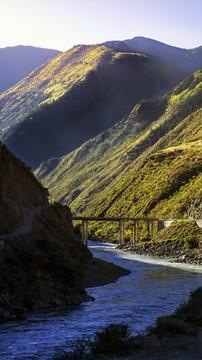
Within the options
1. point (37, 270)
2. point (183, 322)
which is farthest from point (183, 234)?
point (183, 322)

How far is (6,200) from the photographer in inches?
2125

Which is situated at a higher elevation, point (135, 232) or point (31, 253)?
point (31, 253)

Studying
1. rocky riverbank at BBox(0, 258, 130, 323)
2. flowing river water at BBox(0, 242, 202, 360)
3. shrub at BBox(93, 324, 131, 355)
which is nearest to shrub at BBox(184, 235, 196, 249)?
flowing river water at BBox(0, 242, 202, 360)

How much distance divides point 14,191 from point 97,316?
→ 24.8m

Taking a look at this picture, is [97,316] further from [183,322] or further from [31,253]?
[31,253]

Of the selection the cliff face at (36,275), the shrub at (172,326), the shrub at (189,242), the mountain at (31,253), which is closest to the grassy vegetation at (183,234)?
the shrub at (189,242)

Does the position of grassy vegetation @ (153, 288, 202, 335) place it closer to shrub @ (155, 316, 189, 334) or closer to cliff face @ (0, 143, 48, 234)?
shrub @ (155, 316, 189, 334)

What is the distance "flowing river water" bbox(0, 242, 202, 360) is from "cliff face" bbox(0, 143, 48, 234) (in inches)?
459

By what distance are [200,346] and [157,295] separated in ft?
77.5

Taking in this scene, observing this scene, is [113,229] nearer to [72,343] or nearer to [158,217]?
[158,217]

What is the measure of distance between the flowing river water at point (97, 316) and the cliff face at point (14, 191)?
459 inches

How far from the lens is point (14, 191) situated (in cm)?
5947

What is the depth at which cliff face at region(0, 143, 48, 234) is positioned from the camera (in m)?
53.1

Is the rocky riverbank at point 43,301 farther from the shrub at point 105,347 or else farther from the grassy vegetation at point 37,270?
the shrub at point 105,347
